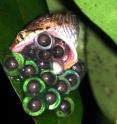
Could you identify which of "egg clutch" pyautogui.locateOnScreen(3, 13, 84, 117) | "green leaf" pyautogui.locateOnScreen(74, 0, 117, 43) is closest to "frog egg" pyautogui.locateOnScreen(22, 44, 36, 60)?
"egg clutch" pyautogui.locateOnScreen(3, 13, 84, 117)

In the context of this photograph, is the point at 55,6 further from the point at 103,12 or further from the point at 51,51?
the point at 103,12

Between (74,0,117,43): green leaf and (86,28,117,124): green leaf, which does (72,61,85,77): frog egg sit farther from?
(74,0,117,43): green leaf

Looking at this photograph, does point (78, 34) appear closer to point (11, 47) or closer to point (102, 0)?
point (11, 47)

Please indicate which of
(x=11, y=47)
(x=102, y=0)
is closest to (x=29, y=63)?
(x=11, y=47)

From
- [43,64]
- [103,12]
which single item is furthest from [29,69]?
[103,12]

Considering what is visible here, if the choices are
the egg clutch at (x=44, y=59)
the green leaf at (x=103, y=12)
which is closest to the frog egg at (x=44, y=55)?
the egg clutch at (x=44, y=59)
